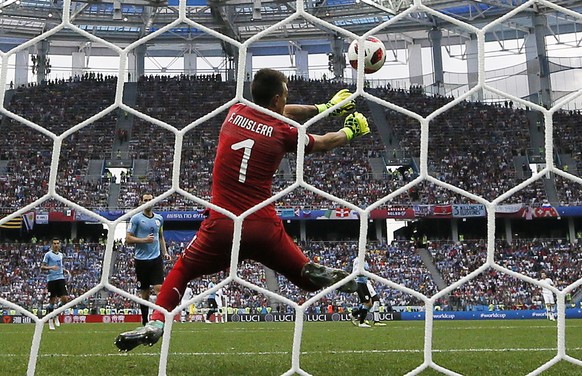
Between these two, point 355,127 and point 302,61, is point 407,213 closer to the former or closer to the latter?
point 302,61

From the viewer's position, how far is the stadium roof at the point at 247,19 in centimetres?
2680

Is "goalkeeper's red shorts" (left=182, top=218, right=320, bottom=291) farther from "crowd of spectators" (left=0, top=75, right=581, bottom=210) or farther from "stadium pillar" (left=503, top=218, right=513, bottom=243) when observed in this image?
"stadium pillar" (left=503, top=218, right=513, bottom=243)

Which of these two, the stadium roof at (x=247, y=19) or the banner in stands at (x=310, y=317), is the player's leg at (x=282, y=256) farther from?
the stadium roof at (x=247, y=19)

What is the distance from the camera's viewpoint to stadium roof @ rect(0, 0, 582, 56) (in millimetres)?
26797

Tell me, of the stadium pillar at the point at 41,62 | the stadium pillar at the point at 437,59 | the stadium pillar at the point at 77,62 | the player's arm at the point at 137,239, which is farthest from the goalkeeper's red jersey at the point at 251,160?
the stadium pillar at the point at 77,62

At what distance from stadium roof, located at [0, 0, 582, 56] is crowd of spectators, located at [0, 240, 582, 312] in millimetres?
8457

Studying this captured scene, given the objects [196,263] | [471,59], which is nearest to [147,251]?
[196,263]

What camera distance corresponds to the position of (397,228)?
27.3m

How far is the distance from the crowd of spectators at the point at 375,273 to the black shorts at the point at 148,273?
37.0ft

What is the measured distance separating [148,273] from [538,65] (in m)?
28.0

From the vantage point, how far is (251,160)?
378cm

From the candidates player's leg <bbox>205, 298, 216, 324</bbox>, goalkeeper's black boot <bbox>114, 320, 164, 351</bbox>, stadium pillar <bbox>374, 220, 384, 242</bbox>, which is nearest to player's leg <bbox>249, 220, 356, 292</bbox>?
goalkeeper's black boot <bbox>114, 320, 164, 351</bbox>

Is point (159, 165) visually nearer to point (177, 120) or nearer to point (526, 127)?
point (177, 120)

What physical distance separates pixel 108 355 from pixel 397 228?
895 inches
